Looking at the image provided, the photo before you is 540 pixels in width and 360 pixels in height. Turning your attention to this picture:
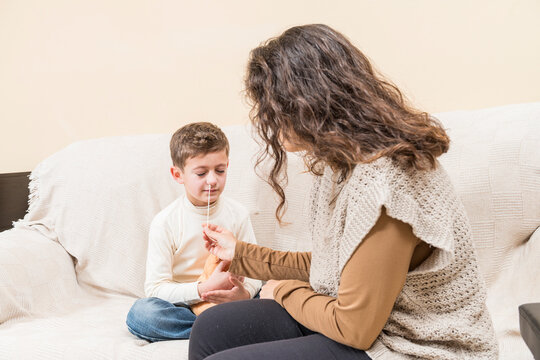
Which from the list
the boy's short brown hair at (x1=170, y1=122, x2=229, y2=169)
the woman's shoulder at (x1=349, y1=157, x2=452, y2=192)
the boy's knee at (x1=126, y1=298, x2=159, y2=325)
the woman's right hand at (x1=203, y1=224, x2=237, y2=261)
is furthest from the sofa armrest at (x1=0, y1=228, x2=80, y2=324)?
the woman's shoulder at (x1=349, y1=157, x2=452, y2=192)

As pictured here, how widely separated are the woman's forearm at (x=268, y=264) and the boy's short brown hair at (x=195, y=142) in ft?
1.28

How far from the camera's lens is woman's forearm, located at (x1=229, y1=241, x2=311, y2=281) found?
123 centimetres

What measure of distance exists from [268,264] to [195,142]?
0.48 metres

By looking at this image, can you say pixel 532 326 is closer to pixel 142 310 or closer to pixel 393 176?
pixel 393 176

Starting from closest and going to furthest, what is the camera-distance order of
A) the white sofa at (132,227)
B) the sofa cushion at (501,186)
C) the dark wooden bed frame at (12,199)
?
1. the white sofa at (132,227)
2. the sofa cushion at (501,186)
3. the dark wooden bed frame at (12,199)

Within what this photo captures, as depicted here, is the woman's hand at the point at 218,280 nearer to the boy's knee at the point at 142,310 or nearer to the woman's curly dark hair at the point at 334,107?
the boy's knee at the point at 142,310

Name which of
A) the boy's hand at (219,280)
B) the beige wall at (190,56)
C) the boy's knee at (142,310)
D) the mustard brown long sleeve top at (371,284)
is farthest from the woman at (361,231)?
the beige wall at (190,56)

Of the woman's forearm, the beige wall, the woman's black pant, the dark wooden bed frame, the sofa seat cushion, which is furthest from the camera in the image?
the dark wooden bed frame

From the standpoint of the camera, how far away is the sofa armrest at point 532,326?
0.69m

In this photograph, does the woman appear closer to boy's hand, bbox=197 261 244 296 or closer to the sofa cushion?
boy's hand, bbox=197 261 244 296

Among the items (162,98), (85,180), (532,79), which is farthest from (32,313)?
(532,79)

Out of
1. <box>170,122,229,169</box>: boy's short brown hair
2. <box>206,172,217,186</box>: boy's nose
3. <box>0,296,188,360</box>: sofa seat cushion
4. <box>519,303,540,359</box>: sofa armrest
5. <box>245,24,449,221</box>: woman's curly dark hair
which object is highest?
<box>245,24,449,221</box>: woman's curly dark hair

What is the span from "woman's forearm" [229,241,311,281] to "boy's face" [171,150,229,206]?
1.07 ft

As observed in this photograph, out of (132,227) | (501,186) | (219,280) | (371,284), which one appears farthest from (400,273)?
(132,227)
